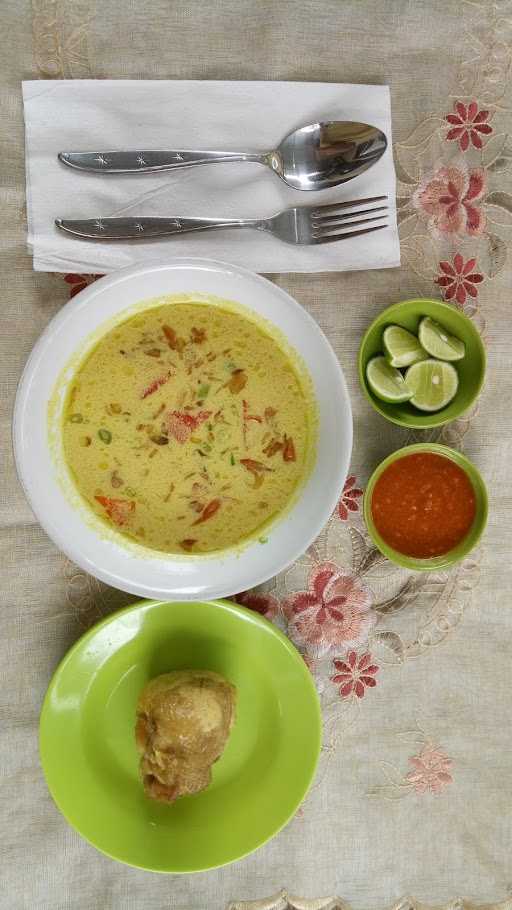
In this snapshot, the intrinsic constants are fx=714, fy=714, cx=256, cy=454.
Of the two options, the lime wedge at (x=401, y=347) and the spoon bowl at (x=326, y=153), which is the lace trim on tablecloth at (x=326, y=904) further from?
the spoon bowl at (x=326, y=153)

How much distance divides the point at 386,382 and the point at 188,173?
0.80 m

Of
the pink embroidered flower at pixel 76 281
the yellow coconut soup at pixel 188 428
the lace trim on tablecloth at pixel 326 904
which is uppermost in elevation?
the pink embroidered flower at pixel 76 281

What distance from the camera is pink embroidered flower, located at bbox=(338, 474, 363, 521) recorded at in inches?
82.5

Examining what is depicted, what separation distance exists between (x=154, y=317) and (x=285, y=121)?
0.66 metres

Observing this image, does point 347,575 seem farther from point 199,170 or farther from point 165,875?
point 199,170

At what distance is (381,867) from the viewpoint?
2.18 metres

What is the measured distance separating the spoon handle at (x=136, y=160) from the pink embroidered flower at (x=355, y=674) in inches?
58.4

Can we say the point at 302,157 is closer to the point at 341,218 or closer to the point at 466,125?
the point at 341,218

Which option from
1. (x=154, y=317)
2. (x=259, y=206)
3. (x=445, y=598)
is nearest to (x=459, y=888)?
(x=445, y=598)

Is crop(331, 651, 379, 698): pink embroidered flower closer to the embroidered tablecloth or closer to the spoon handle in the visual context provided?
the embroidered tablecloth

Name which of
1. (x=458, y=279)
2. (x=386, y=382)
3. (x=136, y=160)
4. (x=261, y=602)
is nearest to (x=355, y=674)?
(x=261, y=602)

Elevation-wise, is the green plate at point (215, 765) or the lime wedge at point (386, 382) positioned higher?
the lime wedge at point (386, 382)

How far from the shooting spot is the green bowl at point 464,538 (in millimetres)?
1985

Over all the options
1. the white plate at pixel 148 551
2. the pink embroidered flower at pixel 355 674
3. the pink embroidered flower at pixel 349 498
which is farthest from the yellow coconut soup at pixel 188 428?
the pink embroidered flower at pixel 355 674
